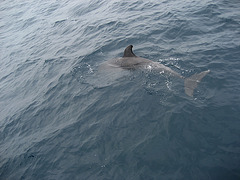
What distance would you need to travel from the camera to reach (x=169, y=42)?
501 inches

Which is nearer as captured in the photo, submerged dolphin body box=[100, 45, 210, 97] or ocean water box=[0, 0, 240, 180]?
ocean water box=[0, 0, 240, 180]

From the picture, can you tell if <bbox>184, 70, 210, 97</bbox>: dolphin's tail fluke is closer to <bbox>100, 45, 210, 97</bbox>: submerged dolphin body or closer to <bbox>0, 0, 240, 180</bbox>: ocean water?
<bbox>100, 45, 210, 97</bbox>: submerged dolphin body

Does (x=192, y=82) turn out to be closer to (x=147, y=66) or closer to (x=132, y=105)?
(x=147, y=66)

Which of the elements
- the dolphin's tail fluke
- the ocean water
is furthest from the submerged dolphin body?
the ocean water

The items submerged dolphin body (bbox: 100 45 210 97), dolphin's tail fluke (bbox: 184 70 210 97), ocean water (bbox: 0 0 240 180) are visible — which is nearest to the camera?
ocean water (bbox: 0 0 240 180)

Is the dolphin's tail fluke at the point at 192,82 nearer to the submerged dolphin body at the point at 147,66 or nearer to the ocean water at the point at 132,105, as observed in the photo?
the submerged dolphin body at the point at 147,66

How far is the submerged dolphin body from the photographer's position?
28.9 ft

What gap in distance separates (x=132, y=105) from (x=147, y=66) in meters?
2.75

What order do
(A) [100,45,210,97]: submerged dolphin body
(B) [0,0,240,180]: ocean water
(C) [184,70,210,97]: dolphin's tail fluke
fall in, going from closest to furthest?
(B) [0,0,240,180]: ocean water < (C) [184,70,210,97]: dolphin's tail fluke < (A) [100,45,210,97]: submerged dolphin body

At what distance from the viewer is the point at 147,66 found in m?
10.5

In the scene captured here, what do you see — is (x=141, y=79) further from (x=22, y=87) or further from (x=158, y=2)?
(x=158, y=2)

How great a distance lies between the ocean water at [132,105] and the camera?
22.0 ft

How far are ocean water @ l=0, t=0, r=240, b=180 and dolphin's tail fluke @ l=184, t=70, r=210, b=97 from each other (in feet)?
0.75

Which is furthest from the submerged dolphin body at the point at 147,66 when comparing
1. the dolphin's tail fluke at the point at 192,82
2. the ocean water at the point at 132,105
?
the ocean water at the point at 132,105
